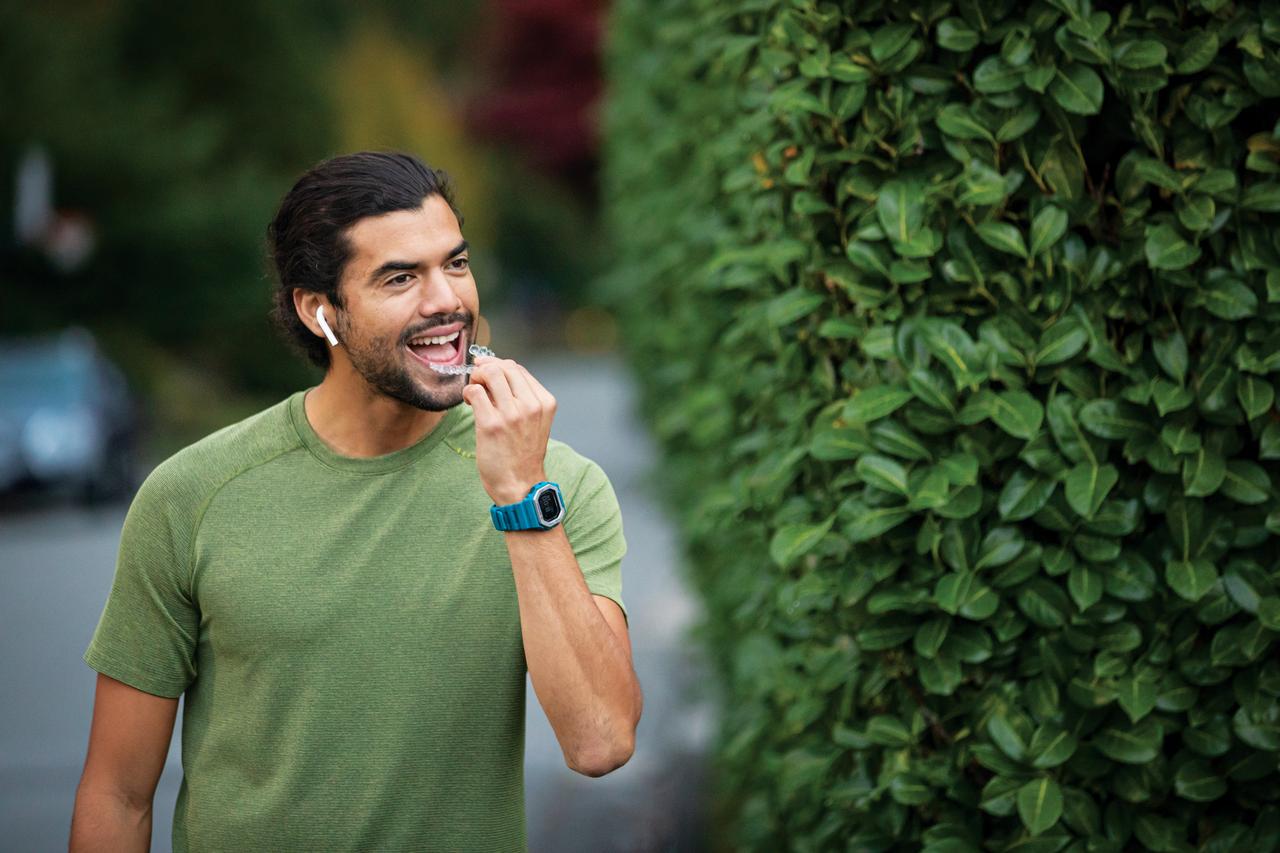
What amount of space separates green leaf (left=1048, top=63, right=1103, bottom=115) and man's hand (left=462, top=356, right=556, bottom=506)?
1.15m

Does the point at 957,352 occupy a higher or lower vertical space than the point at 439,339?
lower

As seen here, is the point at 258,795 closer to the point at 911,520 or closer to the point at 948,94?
the point at 911,520

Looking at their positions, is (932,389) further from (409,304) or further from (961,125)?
(409,304)

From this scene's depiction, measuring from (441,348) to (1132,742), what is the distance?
149 cm

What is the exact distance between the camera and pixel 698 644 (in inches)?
260

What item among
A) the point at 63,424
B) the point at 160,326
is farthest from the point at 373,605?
the point at 160,326

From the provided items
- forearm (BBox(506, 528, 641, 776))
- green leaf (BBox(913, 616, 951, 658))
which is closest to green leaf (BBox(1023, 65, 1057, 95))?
green leaf (BBox(913, 616, 951, 658))

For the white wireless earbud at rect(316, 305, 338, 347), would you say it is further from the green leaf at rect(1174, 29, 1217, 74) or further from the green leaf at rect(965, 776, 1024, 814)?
the green leaf at rect(1174, 29, 1217, 74)

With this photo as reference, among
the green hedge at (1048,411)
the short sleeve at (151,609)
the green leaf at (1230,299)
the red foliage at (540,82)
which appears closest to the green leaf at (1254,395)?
the green hedge at (1048,411)

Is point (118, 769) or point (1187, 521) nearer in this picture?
point (118, 769)

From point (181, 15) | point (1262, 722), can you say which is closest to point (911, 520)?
point (1262, 722)

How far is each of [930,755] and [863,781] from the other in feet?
0.59

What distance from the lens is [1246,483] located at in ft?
8.94

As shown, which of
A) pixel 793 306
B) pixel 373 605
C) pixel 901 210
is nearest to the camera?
pixel 373 605
